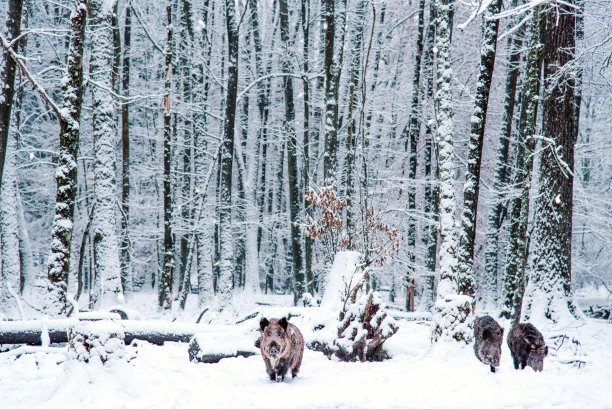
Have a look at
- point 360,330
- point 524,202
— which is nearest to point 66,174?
point 360,330

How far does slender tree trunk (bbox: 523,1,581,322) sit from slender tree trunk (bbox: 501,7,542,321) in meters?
0.79

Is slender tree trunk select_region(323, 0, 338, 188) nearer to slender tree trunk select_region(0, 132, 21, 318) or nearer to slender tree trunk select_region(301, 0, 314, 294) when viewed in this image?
slender tree trunk select_region(301, 0, 314, 294)

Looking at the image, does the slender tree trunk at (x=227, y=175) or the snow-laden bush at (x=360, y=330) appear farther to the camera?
the slender tree trunk at (x=227, y=175)

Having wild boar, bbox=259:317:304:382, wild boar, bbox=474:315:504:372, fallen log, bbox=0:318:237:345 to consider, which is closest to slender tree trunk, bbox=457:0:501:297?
wild boar, bbox=474:315:504:372

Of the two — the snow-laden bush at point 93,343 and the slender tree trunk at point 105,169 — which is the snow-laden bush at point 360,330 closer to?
the snow-laden bush at point 93,343

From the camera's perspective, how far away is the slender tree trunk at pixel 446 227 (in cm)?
873

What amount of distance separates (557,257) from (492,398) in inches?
233

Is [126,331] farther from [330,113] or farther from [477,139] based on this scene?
[330,113]

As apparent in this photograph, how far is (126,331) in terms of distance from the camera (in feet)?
29.1

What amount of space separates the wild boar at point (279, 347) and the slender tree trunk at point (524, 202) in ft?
25.3

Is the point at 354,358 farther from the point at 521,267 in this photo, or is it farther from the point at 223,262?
the point at 223,262

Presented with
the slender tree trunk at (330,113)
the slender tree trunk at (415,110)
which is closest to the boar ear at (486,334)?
the slender tree trunk at (330,113)

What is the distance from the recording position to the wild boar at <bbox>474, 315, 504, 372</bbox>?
685 centimetres

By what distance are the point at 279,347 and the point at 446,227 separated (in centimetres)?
489
